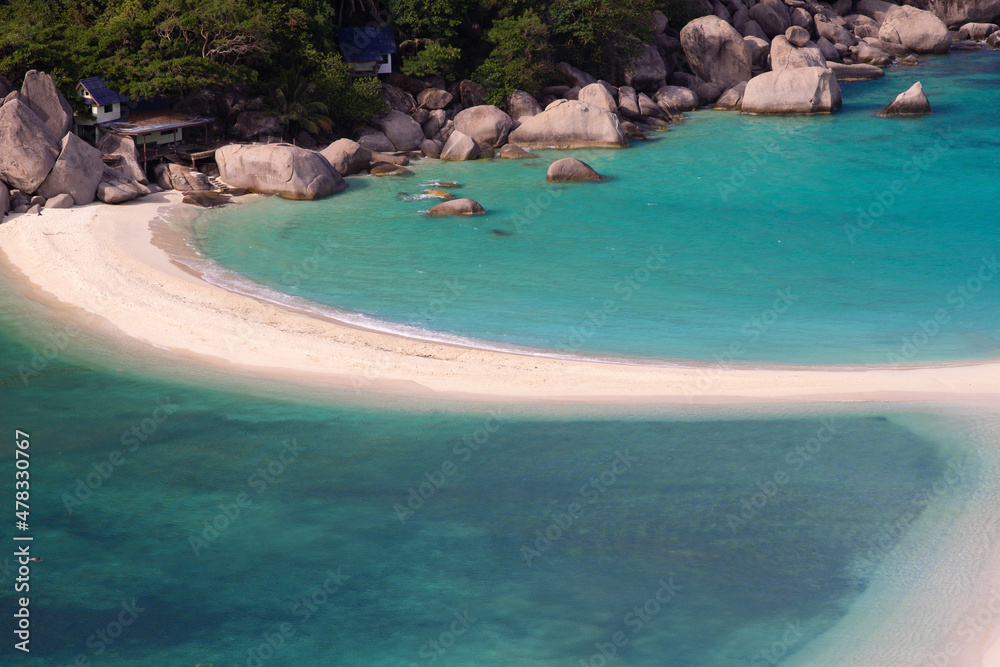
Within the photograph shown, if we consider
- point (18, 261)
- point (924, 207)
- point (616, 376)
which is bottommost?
point (924, 207)

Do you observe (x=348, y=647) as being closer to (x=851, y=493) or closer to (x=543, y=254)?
(x=851, y=493)

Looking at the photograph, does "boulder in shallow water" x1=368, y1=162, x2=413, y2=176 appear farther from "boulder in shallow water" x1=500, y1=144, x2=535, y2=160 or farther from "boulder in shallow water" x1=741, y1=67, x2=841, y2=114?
"boulder in shallow water" x1=741, y1=67, x2=841, y2=114

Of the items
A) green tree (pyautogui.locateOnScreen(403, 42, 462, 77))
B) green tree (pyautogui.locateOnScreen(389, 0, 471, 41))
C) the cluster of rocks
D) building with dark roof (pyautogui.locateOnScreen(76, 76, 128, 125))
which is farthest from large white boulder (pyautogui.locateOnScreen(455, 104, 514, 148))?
the cluster of rocks

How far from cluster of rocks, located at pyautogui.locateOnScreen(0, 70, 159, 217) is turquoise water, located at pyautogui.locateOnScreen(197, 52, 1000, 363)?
388cm

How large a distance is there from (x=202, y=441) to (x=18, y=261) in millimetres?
11044

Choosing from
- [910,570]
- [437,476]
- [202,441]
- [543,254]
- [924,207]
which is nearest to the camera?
[910,570]

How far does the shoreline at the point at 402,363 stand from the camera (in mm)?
17141

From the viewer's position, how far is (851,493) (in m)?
14.1

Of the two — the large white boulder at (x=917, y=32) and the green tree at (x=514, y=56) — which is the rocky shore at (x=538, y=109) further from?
the green tree at (x=514, y=56)

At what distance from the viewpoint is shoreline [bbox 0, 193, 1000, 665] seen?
1705cm

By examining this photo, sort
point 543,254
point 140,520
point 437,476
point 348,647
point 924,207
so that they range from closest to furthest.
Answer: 1. point 348,647
2. point 140,520
3. point 437,476
4. point 543,254
5. point 924,207

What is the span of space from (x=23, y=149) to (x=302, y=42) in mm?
12060

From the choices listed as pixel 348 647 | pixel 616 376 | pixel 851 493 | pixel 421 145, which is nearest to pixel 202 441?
pixel 348 647

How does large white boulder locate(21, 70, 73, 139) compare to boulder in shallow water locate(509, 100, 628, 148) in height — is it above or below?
above
